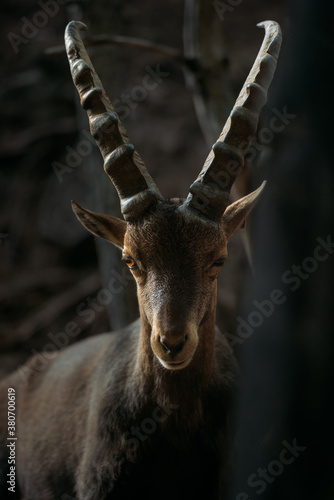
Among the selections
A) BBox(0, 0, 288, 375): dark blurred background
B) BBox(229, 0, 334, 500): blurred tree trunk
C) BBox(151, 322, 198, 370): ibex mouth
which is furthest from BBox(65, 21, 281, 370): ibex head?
BBox(0, 0, 288, 375): dark blurred background

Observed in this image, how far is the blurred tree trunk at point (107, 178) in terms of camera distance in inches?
169

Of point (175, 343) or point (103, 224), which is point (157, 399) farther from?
point (103, 224)

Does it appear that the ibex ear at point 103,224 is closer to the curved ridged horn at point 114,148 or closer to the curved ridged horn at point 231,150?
the curved ridged horn at point 114,148

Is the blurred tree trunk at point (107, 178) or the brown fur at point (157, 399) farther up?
the blurred tree trunk at point (107, 178)

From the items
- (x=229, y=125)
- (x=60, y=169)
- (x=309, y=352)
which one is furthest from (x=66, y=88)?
(x=309, y=352)

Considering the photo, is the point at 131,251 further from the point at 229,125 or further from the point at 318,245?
the point at 318,245

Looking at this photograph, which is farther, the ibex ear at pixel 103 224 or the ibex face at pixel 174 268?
the ibex ear at pixel 103 224

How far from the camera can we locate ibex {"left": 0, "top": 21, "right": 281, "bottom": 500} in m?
2.37

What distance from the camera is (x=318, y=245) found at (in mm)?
1736

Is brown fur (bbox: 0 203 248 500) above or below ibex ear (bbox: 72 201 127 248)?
below

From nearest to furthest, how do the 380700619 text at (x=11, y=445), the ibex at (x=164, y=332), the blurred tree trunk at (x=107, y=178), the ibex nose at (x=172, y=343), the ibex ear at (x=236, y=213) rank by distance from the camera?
the ibex nose at (x=172, y=343) < the ibex at (x=164, y=332) < the ibex ear at (x=236, y=213) < the 380700619 text at (x=11, y=445) < the blurred tree trunk at (x=107, y=178)

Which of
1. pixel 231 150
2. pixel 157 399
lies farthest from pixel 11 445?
pixel 231 150

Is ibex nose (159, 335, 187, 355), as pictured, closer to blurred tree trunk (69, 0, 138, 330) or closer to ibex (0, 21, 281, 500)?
ibex (0, 21, 281, 500)

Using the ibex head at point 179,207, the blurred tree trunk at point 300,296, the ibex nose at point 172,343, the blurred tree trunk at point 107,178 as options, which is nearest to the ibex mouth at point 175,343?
the ibex nose at point 172,343
